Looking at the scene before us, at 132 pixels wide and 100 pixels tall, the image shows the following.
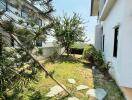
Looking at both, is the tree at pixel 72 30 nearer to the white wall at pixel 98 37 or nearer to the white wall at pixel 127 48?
the white wall at pixel 98 37

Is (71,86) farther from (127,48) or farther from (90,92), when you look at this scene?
(127,48)

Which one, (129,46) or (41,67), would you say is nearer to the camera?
(41,67)

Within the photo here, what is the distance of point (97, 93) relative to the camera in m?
8.38

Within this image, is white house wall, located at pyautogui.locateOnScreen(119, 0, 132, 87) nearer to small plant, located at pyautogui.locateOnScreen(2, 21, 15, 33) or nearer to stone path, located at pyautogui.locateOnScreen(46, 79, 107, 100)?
stone path, located at pyautogui.locateOnScreen(46, 79, 107, 100)

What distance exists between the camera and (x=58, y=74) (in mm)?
11133

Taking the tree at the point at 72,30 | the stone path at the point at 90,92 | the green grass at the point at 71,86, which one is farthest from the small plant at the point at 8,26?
the tree at the point at 72,30

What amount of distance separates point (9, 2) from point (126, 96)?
213 inches

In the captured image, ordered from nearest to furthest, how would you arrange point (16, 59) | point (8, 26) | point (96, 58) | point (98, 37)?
point (8, 26), point (16, 59), point (96, 58), point (98, 37)

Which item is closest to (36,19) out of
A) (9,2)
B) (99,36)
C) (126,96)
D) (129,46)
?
(9,2)

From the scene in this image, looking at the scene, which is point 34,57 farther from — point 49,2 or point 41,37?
point 49,2

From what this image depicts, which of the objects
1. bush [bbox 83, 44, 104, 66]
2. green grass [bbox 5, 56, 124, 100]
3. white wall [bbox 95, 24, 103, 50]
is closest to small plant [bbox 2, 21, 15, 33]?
green grass [bbox 5, 56, 124, 100]

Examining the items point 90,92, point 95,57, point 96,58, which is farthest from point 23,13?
point 95,57

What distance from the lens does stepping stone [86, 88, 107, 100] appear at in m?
8.05

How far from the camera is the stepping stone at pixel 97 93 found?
8053 mm
